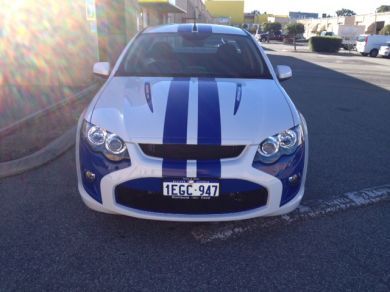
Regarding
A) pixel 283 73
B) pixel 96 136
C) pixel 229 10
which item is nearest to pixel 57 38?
pixel 283 73

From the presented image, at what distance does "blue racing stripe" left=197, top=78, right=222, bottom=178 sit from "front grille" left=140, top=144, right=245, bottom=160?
34mm

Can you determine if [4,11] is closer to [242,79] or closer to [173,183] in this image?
[242,79]

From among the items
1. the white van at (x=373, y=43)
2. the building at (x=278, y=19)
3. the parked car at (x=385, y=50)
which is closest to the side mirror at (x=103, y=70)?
the parked car at (x=385, y=50)

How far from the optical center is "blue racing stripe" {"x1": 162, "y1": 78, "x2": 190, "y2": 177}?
90.7 inches

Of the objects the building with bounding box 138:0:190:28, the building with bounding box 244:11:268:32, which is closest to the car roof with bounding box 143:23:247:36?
the building with bounding box 138:0:190:28

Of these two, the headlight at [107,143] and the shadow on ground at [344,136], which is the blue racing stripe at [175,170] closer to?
the headlight at [107,143]

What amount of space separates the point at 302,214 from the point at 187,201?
1.12 meters

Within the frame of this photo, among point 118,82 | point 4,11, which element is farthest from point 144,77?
point 4,11

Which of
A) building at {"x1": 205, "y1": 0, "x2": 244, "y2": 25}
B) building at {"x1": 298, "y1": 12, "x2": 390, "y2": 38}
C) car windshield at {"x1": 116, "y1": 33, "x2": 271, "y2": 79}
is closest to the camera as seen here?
car windshield at {"x1": 116, "y1": 33, "x2": 271, "y2": 79}

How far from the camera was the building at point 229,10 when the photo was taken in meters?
61.2

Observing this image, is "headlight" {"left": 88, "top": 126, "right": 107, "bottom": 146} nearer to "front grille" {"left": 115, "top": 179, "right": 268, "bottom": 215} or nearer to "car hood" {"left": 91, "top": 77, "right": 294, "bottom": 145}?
"car hood" {"left": 91, "top": 77, "right": 294, "bottom": 145}

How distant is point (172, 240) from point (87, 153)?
846mm

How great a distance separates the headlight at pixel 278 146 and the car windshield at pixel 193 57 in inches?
41.1

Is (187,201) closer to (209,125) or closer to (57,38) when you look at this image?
(209,125)
